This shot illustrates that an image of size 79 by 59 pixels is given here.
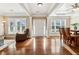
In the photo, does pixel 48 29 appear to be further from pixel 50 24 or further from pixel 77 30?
pixel 77 30

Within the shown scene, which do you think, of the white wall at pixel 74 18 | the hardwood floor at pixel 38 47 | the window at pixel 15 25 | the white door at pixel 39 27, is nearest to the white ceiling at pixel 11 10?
the window at pixel 15 25

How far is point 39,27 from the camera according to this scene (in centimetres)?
234

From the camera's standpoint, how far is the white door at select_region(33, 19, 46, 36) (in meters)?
2.34

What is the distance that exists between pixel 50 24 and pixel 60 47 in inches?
16.5

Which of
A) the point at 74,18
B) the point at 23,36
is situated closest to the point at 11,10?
the point at 23,36

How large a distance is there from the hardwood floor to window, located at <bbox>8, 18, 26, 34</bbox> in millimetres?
222

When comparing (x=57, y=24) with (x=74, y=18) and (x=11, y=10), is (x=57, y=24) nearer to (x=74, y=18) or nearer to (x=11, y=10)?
(x=74, y=18)

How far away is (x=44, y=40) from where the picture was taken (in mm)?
2387

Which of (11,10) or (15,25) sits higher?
(11,10)

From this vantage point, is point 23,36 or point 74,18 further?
point 23,36

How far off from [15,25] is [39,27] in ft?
1.25

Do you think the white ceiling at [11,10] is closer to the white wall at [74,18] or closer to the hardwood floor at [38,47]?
the hardwood floor at [38,47]
